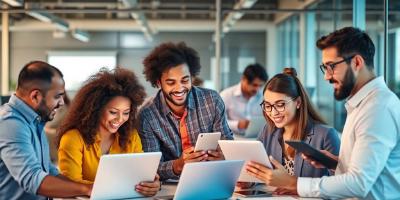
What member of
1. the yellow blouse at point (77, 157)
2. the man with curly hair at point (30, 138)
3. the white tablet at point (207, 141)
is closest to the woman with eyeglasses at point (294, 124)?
the white tablet at point (207, 141)

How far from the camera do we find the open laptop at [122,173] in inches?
94.4

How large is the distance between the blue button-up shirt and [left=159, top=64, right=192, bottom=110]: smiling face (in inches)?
34.2

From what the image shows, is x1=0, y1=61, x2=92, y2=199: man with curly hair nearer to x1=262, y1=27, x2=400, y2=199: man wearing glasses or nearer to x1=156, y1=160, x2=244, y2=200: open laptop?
x1=156, y1=160, x2=244, y2=200: open laptop

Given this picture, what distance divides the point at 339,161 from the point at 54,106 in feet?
4.20

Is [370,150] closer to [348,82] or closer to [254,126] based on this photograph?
[348,82]

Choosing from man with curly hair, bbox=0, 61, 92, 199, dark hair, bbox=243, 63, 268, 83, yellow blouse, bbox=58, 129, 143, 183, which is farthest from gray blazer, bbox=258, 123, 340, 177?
dark hair, bbox=243, 63, 268, 83

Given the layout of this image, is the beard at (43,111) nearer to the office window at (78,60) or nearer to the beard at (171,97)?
the beard at (171,97)

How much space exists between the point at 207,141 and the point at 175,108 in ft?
1.35

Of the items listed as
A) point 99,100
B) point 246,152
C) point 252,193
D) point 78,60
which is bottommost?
point 252,193

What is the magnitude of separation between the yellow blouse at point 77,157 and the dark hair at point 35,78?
1.21ft

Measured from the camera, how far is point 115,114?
289cm

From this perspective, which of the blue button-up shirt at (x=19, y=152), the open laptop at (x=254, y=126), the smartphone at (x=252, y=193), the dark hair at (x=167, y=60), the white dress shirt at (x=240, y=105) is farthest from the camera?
the white dress shirt at (x=240, y=105)

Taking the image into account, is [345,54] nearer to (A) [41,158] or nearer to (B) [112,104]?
(B) [112,104]

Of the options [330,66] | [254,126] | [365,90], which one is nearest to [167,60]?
[330,66]
